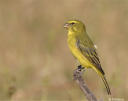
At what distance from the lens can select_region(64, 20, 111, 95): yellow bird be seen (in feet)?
30.2

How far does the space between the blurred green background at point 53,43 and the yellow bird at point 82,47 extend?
2.82 meters

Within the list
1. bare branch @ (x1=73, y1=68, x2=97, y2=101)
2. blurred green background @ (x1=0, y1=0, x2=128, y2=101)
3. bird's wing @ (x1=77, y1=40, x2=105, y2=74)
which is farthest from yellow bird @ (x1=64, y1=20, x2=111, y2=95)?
blurred green background @ (x1=0, y1=0, x2=128, y2=101)

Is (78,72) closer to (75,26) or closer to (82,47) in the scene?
(82,47)

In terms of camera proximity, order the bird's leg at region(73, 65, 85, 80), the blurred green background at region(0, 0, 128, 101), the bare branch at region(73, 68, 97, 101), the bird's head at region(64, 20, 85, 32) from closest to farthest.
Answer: the bare branch at region(73, 68, 97, 101), the bird's leg at region(73, 65, 85, 80), the bird's head at region(64, 20, 85, 32), the blurred green background at region(0, 0, 128, 101)

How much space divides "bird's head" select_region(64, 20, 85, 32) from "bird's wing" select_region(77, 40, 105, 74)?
27 centimetres

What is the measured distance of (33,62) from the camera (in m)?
15.0

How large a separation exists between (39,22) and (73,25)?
23.7ft

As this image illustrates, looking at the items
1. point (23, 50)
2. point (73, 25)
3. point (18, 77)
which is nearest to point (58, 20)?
point (23, 50)

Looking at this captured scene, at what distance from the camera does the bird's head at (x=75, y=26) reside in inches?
379

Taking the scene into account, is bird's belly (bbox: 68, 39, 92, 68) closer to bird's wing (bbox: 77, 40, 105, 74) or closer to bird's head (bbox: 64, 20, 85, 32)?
bird's wing (bbox: 77, 40, 105, 74)

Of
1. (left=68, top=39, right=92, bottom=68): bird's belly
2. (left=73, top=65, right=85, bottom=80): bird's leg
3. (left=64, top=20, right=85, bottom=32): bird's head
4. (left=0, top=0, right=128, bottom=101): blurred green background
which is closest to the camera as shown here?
(left=73, top=65, right=85, bottom=80): bird's leg

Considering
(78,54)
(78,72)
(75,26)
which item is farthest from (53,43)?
(78,72)

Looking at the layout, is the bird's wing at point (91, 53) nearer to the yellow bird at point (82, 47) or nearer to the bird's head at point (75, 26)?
the yellow bird at point (82, 47)

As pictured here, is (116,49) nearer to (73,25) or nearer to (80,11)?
(80,11)
